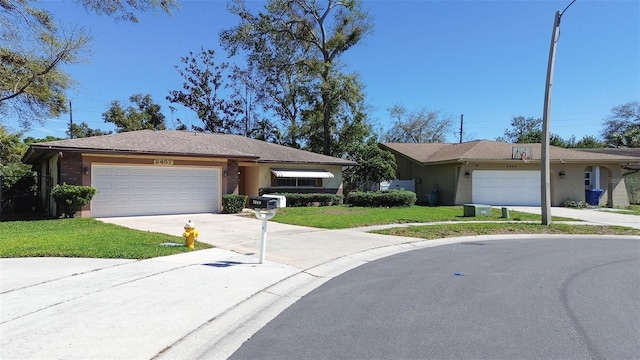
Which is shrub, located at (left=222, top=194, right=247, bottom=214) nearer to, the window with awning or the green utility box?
the window with awning

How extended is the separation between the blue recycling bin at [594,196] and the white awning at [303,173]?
15494 millimetres

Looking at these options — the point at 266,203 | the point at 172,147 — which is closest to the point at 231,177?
the point at 172,147

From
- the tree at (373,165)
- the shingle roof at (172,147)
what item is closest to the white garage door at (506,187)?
the tree at (373,165)

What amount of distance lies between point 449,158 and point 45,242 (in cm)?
2102

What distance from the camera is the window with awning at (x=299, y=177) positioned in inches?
907

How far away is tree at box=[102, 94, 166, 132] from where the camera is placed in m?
42.4

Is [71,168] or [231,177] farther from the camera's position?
[231,177]

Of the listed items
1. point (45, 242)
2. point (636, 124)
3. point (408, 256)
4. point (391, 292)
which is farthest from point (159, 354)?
point (636, 124)

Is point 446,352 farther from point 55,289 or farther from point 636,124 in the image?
point 636,124

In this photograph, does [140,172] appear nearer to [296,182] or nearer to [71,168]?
[71,168]

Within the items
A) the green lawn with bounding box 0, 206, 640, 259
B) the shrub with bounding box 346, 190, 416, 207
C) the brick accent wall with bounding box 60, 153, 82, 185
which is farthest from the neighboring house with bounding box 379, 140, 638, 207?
the brick accent wall with bounding box 60, 153, 82, 185

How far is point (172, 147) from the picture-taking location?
17.9 metres

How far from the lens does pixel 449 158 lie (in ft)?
80.7

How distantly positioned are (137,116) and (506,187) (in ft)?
119
